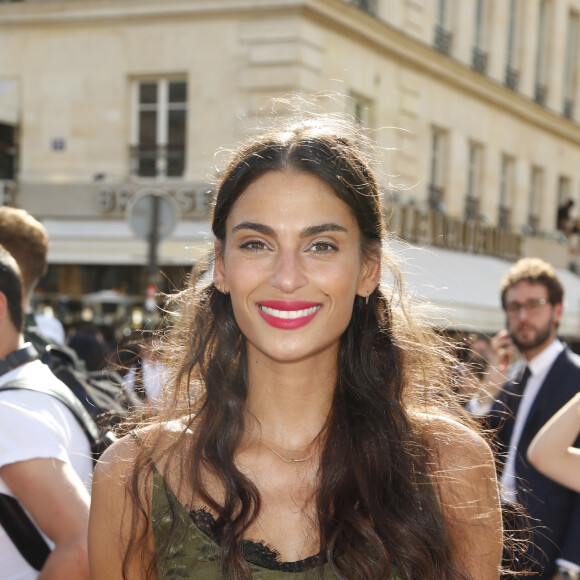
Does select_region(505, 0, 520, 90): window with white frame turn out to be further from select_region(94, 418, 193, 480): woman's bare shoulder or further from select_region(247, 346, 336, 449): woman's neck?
select_region(94, 418, 193, 480): woman's bare shoulder

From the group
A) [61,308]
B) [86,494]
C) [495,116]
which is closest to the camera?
[86,494]

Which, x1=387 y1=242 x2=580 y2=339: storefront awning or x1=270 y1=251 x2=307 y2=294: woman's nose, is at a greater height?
x1=270 y1=251 x2=307 y2=294: woman's nose

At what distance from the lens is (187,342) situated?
126 inches

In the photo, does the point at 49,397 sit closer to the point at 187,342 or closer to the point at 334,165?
the point at 187,342

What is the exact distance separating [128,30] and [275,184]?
15213 mm

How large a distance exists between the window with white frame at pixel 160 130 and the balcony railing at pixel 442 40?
6269 mm

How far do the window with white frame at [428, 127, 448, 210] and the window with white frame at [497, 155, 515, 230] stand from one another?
10.1ft

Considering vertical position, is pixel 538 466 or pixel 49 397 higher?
pixel 49 397

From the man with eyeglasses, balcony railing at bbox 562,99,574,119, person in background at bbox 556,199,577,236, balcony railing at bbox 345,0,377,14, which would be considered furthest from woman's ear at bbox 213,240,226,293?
balcony railing at bbox 562,99,574,119

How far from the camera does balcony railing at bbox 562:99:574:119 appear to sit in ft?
90.6

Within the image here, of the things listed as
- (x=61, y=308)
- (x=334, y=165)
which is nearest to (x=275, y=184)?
(x=334, y=165)

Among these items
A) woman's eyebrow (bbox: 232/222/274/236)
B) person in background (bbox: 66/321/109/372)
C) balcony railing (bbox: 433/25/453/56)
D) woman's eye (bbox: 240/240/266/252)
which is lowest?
person in background (bbox: 66/321/109/372)

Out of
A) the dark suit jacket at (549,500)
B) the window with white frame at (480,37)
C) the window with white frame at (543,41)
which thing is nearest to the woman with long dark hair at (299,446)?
the dark suit jacket at (549,500)

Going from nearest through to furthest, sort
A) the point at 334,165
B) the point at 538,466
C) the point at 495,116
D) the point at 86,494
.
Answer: the point at 334,165 < the point at 86,494 < the point at 538,466 < the point at 495,116
